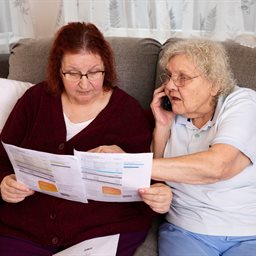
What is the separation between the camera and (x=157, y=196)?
110cm

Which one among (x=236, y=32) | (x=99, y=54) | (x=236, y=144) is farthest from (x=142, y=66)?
(x=236, y=144)

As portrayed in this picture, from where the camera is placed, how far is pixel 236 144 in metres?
1.05

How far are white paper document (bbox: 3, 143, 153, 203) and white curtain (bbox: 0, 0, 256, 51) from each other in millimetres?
980

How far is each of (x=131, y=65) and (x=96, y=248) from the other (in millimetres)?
772

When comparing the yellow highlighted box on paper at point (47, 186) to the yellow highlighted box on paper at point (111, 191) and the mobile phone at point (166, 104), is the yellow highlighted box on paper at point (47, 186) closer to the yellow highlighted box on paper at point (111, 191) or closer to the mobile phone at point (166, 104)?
the yellow highlighted box on paper at point (111, 191)

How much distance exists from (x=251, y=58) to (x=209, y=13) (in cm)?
47

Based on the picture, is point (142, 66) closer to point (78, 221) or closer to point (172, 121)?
point (172, 121)

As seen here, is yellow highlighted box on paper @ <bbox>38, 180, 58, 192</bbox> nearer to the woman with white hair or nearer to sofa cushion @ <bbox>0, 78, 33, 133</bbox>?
the woman with white hair

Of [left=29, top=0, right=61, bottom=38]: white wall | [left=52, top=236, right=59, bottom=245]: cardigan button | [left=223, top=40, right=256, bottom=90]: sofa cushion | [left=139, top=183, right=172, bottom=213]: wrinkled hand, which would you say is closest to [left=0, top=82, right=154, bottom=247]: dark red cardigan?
[left=52, top=236, right=59, bottom=245]: cardigan button

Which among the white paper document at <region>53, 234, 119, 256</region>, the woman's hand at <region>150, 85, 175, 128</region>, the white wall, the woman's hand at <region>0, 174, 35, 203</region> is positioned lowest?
the white paper document at <region>53, 234, 119, 256</region>

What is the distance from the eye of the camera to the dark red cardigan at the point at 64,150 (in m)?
1.23

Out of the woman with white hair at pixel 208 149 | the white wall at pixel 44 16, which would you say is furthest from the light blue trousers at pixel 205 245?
the white wall at pixel 44 16

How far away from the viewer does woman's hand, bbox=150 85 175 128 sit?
131 centimetres

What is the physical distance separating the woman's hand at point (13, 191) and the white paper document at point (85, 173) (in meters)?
0.02
